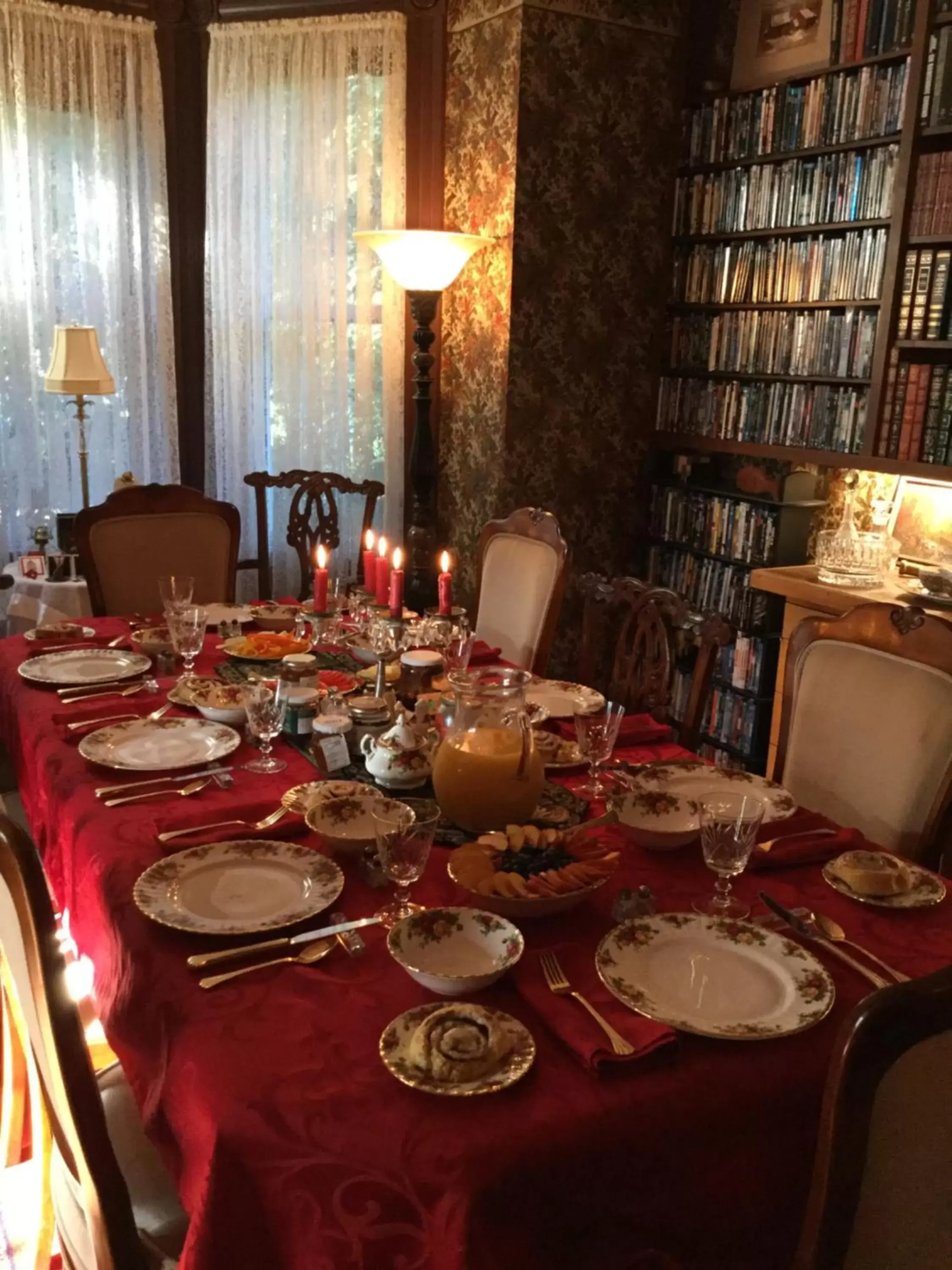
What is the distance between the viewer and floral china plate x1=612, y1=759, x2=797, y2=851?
1466mm

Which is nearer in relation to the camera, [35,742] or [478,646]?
[35,742]

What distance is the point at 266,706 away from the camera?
166cm

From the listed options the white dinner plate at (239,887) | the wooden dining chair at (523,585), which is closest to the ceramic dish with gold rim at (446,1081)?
the white dinner plate at (239,887)

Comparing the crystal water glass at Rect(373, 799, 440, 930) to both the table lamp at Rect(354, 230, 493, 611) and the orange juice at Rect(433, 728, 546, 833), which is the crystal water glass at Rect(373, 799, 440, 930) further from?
the table lamp at Rect(354, 230, 493, 611)

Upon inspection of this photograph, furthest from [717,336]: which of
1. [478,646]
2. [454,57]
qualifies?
[478,646]

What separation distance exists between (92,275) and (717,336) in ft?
7.23

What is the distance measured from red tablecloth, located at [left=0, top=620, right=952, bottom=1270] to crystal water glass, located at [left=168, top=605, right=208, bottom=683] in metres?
0.87

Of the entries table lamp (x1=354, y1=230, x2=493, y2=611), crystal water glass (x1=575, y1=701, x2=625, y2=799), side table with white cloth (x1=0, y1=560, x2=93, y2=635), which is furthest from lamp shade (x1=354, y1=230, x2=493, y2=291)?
crystal water glass (x1=575, y1=701, x2=625, y2=799)

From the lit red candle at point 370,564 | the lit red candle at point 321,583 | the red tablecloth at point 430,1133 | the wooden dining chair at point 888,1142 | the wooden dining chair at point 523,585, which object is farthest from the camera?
the wooden dining chair at point 523,585

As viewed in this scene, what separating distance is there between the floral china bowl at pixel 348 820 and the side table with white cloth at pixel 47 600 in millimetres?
2196

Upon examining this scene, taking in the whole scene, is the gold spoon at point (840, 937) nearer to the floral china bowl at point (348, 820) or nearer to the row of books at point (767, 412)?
the floral china bowl at point (348, 820)

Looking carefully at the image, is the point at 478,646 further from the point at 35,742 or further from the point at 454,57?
the point at 454,57

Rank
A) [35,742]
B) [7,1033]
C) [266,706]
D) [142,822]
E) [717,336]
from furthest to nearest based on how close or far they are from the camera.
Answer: [717,336], [35,742], [266,706], [142,822], [7,1033]

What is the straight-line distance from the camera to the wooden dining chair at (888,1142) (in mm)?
737
